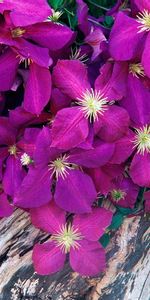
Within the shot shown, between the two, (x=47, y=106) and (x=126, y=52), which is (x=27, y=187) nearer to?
(x=47, y=106)

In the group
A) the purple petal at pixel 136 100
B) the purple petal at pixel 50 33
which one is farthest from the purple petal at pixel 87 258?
the purple petal at pixel 50 33

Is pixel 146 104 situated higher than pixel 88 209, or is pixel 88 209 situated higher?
pixel 146 104

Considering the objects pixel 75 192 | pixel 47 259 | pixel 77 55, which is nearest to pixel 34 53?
pixel 77 55

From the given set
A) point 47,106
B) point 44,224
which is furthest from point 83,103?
point 44,224

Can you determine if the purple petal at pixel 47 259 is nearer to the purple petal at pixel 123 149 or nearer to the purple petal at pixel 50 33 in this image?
the purple petal at pixel 123 149

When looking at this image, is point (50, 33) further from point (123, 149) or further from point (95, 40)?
point (123, 149)

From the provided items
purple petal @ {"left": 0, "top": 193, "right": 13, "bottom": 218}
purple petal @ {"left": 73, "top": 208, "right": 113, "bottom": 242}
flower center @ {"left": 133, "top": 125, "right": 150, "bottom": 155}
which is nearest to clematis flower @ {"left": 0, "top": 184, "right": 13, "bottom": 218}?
purple petal @ {"left": 0, "top": 193, "right": 13, "bottom": 218}
